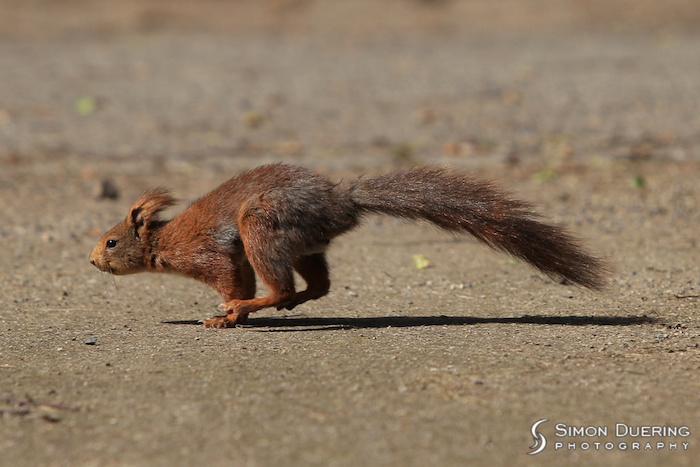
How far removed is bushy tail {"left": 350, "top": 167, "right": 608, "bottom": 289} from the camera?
5137mm

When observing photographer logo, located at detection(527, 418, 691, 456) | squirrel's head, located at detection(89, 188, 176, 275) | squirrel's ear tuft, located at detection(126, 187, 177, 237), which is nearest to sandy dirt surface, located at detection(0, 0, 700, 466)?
photographer logo, located at detection(527, 418, 691, 456)

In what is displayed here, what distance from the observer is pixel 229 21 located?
19.9 meters

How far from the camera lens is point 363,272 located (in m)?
6.70

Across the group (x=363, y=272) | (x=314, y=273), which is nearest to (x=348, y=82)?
(x=363, y=272)

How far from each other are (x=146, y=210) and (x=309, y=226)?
1100mm

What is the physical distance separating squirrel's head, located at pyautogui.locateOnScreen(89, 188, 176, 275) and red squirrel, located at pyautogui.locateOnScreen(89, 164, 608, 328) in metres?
0.17

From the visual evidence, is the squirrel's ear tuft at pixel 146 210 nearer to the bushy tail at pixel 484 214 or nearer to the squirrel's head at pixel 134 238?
the squirrel's head at pixel 134 238

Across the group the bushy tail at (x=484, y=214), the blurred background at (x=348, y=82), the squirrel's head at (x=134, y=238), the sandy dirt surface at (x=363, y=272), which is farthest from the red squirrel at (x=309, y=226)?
the blurred background at (x=348, y=82)

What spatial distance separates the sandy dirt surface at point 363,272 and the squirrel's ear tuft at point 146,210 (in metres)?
0.48

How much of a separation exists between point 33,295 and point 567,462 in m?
3.68

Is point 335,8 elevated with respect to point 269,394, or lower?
elevated

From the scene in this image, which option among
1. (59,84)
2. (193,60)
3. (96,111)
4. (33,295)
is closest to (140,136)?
(96,111)

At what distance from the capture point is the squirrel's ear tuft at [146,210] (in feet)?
19.0

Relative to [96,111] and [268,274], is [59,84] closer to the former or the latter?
[96,111]
